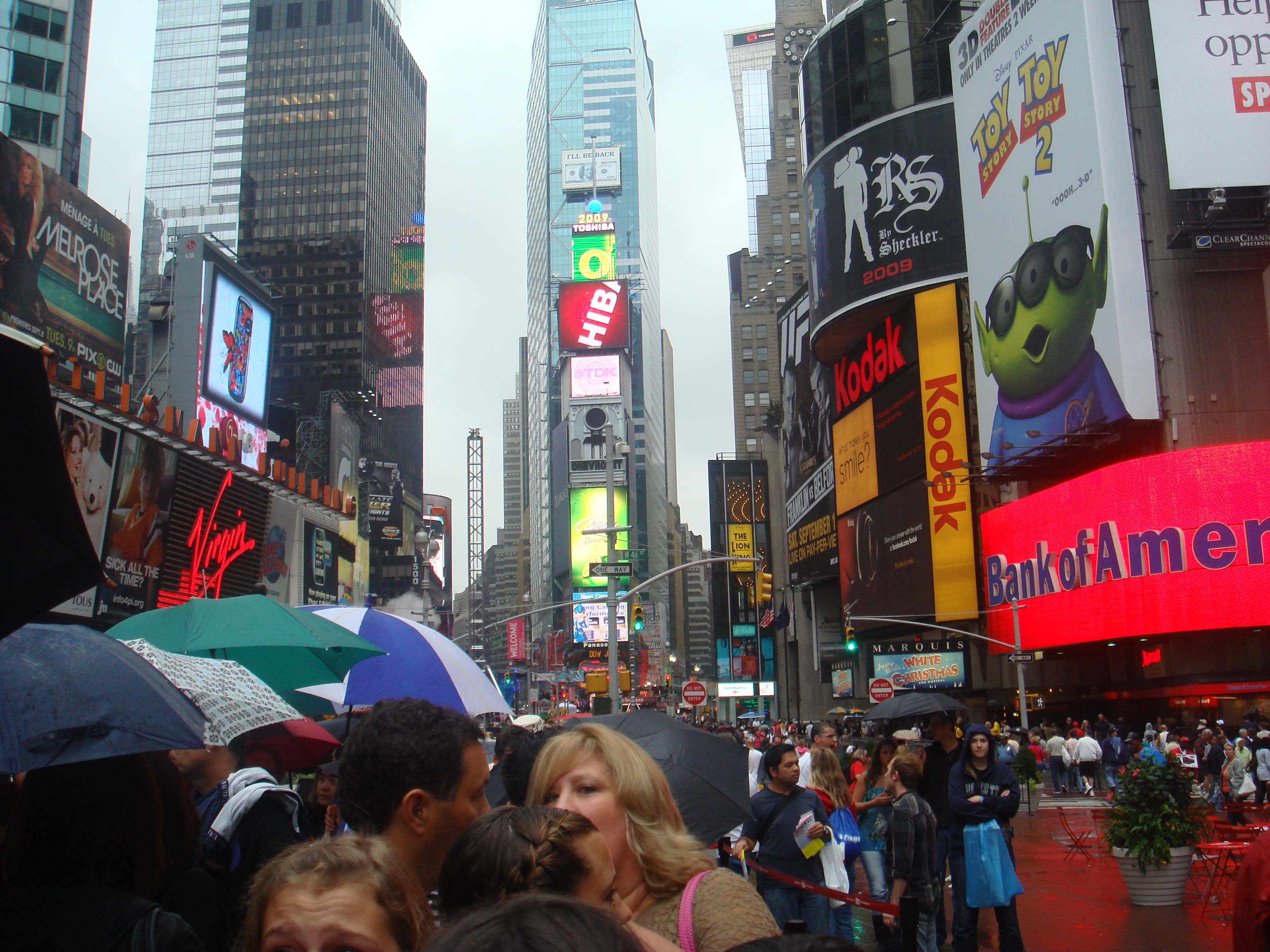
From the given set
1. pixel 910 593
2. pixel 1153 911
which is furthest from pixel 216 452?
pixel 1153 911

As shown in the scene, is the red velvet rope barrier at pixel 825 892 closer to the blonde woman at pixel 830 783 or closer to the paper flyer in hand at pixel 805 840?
the paper flyer in hand at pixel 805 840

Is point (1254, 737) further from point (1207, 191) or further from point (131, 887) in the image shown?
point (131, 887)

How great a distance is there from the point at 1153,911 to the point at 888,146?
47794mm

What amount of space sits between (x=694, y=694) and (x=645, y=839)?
1076 inches

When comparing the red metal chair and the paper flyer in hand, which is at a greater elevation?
the paper flyer in hand

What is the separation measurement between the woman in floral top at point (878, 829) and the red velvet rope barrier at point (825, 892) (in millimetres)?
2741

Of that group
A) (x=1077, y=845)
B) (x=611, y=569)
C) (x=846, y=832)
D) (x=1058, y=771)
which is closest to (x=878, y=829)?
(x=846, y=832)

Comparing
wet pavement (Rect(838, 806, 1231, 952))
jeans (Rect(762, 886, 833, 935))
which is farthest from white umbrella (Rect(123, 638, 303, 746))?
wet pavement (Rect(838, 806, 1231, 952))

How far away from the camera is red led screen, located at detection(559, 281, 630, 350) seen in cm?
11981

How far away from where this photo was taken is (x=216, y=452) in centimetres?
3962

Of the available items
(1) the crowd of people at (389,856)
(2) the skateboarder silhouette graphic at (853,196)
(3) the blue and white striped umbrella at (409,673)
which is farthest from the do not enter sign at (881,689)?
(2) the skateboarder silhouette graphic at (853,196)

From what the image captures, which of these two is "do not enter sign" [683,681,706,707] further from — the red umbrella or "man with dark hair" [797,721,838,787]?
the red umbrella

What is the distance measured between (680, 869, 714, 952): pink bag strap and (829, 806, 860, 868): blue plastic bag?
25.2 ft

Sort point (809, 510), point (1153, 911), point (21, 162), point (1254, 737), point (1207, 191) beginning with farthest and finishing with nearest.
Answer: point (809, 510), point (1207, 191), point (21, 162), point (1254, 737), point (1153, 911)
